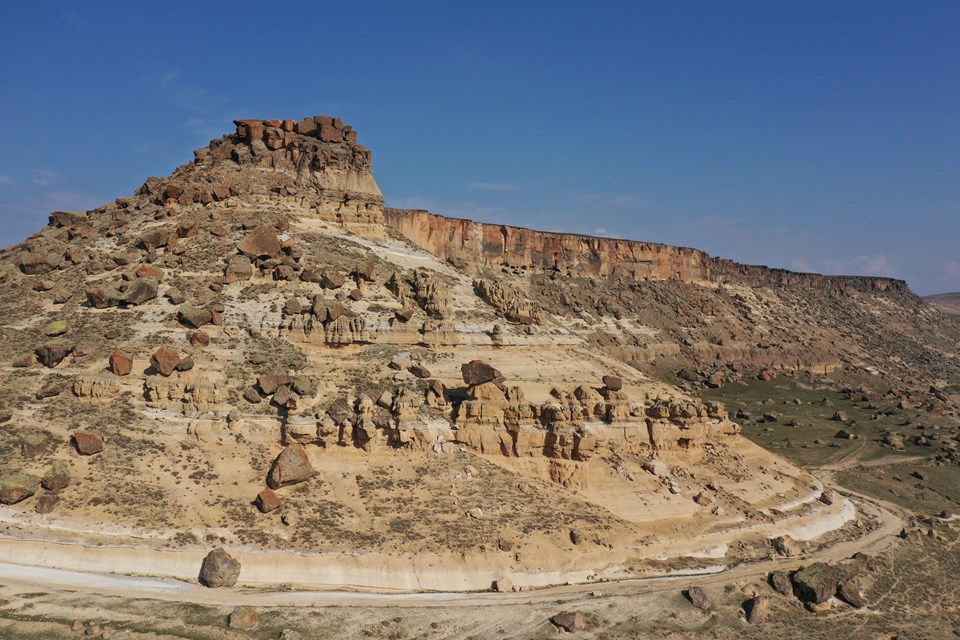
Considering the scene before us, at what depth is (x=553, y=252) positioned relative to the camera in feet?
315

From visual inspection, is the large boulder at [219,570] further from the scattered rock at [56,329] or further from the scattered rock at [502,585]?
the scattered rock at [56,329]

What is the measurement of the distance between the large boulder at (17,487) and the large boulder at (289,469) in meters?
8.83

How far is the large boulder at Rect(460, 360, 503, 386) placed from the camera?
1187 inches

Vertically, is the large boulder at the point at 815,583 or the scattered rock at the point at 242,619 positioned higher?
the large boulder at the point at 815,583

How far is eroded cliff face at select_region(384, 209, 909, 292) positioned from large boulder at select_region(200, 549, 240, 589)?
58.1 metres

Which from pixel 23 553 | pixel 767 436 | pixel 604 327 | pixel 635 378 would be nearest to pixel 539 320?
pixel 635 378

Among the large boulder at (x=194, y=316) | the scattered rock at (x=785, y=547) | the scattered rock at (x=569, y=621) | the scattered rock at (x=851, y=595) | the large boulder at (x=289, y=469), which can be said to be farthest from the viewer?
the large boulder at (x=194, y=316)

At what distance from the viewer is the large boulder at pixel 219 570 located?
70.5ft

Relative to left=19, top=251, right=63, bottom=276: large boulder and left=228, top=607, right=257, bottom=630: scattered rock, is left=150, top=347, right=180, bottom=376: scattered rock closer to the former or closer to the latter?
left=228, top=607, right=257, bottom=630: scattered rock

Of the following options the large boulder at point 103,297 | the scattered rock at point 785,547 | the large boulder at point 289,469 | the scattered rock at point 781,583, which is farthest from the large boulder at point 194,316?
the scattered rock at point 785,547

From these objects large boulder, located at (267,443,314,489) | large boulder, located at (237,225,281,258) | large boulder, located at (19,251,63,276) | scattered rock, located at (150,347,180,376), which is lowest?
large boulder, located at (267,443,314,489)

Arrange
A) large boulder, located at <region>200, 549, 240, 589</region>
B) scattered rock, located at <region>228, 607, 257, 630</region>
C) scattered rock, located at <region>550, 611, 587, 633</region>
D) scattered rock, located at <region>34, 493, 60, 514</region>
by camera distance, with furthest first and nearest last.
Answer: scattered rock, located at <region>34, 493, 60, 514</region> → large boulder, located at <region>200, 549, 240, 589</region> → scattered rock, located at <region>550, 611, 587, 633</region> → scattered rock, located at <region>228, 607, 257, 630</region>

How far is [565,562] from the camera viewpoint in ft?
83.7

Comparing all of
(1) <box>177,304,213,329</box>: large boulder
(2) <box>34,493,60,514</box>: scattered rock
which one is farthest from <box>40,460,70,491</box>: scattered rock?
(1) <box>177,304,213,329</box>: large boulder
